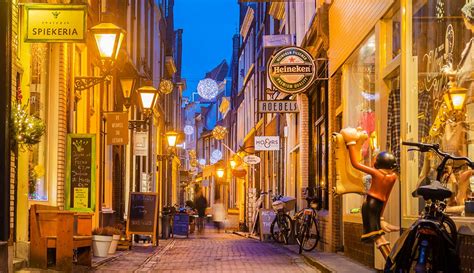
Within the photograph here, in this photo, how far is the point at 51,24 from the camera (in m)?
10.4

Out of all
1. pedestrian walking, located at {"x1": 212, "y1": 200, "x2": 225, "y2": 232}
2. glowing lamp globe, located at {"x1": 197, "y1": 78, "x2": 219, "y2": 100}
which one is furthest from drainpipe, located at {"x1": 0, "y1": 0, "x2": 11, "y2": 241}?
pedestrian walking, located at {"x1": 212, "y1": 200, "x2": 225, "y2": 232}

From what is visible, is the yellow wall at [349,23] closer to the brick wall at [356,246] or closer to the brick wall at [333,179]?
the brick wall at [333,179]

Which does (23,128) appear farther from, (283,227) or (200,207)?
(200,207)

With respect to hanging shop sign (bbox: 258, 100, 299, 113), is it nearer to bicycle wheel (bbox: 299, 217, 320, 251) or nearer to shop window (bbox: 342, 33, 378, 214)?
bicycle wheel (bbox: 299, 217, 320, 251)

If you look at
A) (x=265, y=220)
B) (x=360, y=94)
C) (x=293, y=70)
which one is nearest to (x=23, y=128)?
(x=360, y=94)

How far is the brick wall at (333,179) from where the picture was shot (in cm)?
1589

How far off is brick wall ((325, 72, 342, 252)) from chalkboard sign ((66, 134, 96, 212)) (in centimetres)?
479

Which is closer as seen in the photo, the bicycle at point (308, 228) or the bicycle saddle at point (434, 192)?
the bicycle saddle at point (434, 192)

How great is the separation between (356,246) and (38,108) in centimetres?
538

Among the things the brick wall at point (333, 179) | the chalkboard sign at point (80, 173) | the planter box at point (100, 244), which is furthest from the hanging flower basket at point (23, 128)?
the brick wall at point (333, 179)

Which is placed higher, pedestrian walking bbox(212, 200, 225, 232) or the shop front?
the shop front

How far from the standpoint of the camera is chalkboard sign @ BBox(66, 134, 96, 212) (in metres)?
13.4

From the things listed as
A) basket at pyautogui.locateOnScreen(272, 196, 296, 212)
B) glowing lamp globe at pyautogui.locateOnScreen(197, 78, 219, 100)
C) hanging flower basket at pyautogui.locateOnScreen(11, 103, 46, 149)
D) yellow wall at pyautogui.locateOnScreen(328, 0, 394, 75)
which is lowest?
basket at pyautogui.locateOnScreen(272, 196, 296, 212)

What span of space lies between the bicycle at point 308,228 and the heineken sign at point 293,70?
7.83 ft
